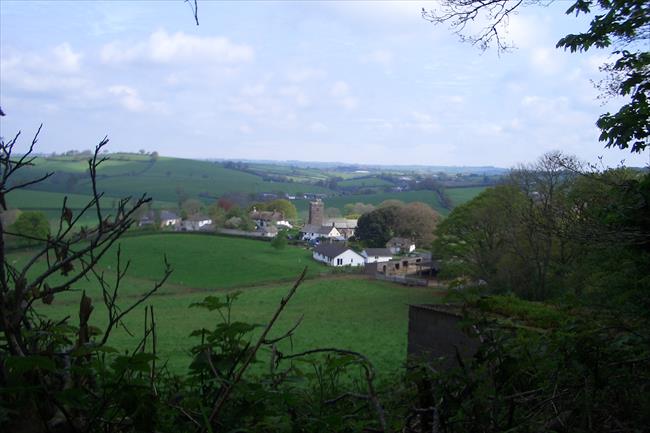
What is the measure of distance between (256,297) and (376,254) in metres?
20.9

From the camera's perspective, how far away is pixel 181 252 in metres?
54.8

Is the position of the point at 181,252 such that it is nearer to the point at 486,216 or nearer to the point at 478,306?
the point at 486,216

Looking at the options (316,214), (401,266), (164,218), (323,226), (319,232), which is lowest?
(319,232)

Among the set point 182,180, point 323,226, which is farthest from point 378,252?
point 182,180

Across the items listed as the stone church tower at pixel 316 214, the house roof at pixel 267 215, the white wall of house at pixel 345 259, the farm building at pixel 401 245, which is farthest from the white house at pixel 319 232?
the farm building at pixel 401 245

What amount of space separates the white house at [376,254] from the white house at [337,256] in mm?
838

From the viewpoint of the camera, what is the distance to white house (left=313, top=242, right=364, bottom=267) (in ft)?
183

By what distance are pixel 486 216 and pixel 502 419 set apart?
28.1 metres

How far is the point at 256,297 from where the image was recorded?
38.2 metres

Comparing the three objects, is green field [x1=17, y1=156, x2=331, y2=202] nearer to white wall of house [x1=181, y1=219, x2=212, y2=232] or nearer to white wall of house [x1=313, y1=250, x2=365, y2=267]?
white wall of house [x1=181, y1=219, x2=212, y2=232]

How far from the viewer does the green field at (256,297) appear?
23.7 meters

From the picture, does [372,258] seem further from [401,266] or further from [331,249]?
[401,266]

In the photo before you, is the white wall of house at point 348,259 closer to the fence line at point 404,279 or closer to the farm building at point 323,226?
the fence line at point 404,279

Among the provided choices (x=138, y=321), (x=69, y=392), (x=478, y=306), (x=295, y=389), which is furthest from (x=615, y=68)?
(x=138, y=321)
